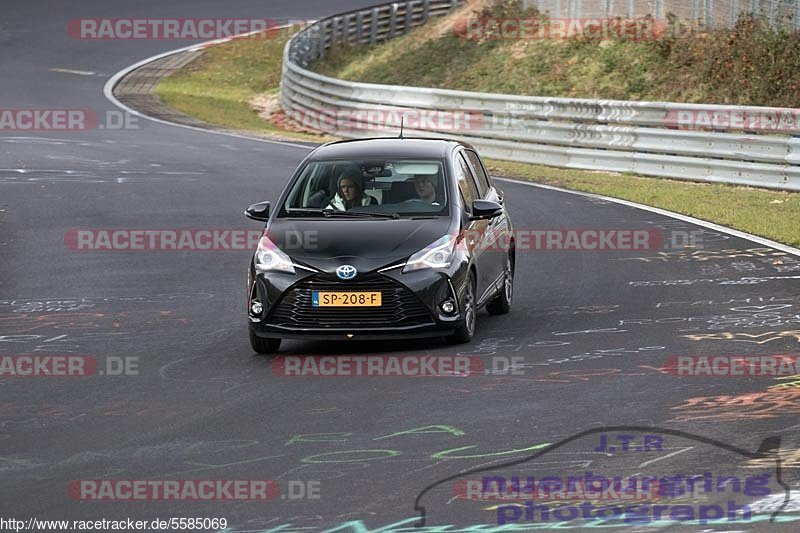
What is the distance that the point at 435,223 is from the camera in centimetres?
1200

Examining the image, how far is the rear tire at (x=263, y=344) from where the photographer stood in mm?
11570

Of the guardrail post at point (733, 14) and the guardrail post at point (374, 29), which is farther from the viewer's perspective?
the guardrail post at point (374, 29)

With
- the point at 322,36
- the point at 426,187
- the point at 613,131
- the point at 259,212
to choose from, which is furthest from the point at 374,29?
the point at 259,212

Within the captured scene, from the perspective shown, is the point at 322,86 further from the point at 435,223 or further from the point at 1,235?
the point at 435,223

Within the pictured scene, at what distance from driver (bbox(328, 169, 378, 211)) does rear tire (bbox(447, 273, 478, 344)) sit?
1121mm

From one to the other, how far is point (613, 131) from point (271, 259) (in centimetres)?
1453

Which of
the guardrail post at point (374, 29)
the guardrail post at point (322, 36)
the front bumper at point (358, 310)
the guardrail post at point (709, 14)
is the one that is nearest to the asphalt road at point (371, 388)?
the front bumper at point (358, 310)

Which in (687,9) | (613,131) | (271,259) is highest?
Answer: (687,9)

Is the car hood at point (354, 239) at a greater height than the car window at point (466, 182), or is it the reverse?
the car window at point (466, 182)

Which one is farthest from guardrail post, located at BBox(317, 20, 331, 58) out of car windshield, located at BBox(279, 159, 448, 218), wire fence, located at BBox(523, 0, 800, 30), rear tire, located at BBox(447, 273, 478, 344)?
rear tire, located at BBox(447, 273, 478, 344)

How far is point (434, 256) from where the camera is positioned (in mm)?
11602

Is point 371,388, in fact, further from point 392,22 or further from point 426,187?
point 392,22

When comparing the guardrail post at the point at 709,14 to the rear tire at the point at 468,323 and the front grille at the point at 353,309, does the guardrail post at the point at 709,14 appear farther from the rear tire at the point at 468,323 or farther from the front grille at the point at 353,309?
the front grille at the point at 353,309

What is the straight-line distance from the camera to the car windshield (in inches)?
484
